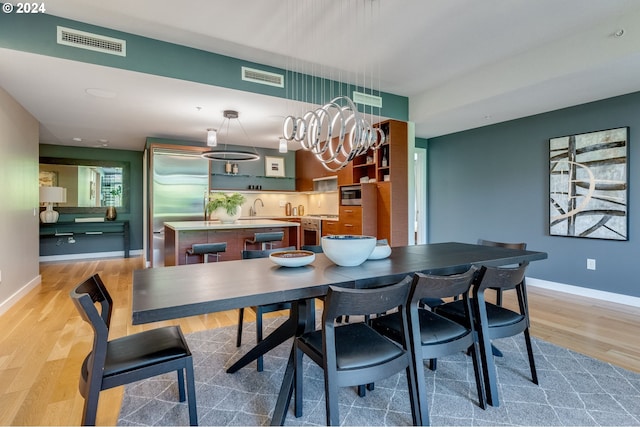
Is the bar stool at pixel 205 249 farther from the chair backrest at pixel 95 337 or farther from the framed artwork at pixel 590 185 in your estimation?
the framed artwork at pixel 590 185

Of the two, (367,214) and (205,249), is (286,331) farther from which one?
(367,214)

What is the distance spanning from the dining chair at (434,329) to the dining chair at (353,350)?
0.04 meters

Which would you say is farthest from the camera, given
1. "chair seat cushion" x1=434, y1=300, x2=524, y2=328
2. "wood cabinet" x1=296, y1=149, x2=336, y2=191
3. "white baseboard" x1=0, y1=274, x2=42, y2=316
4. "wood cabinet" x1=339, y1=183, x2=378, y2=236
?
"wood cabinet" x1=296, y1=149, x2=336, y2=191

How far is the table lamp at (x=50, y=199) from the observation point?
242 inches

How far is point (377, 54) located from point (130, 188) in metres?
6.54

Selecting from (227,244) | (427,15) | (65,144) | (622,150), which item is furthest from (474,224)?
(65,144)

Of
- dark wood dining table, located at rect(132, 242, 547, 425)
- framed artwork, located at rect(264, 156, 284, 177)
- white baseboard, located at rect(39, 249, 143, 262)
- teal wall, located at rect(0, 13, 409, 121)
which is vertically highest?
→ teal wall, located at rect(0, 13, 409, 121)

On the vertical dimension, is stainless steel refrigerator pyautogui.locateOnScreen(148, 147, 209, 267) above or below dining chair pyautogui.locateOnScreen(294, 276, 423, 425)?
above

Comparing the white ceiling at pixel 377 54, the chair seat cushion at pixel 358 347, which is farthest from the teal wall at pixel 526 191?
the chair seat cushion at pixel 358 347

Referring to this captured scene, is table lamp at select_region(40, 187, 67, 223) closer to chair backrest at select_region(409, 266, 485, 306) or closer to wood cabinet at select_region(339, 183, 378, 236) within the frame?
wood cabinet at select_region(339, 183, 378, 236)

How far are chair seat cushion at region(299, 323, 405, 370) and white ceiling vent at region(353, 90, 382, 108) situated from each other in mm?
3509

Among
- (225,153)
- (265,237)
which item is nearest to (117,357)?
(265,237)

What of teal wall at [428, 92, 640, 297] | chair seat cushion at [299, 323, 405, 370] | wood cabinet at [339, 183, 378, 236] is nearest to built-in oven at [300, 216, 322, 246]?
wood cabinet at [339, 183, 378, 236]

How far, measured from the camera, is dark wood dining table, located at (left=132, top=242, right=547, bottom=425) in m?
1.33
